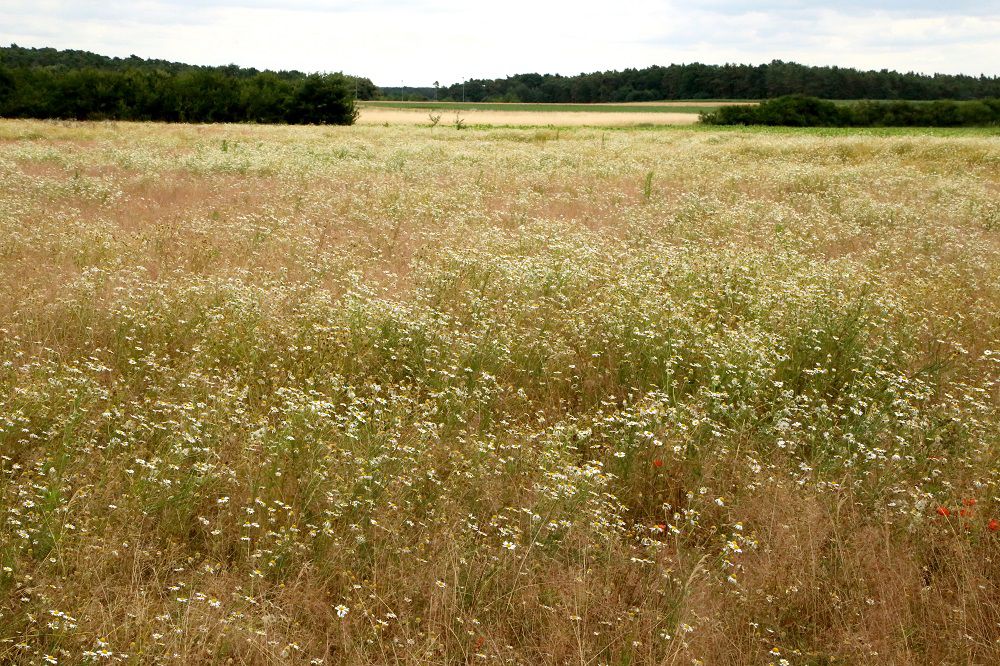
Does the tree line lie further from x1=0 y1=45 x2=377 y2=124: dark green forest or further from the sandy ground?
x1=0 y1=45 x2=377 y2=124: dark green forest

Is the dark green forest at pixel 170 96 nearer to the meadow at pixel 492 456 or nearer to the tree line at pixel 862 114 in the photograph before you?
the tree line at pixel 862 114

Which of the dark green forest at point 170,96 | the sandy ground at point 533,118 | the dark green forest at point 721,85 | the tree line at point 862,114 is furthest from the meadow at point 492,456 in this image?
the dark green forest at point 721,85

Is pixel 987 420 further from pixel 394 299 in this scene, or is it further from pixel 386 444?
pixel 394 299

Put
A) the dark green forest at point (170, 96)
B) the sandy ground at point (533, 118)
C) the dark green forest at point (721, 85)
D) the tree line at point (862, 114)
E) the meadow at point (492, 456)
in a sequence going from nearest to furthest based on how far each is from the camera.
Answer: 1. the meadow at point (492, 456)
2. the dark green forest at point (170, 96)
3. the tree line at point (862, 114)
4. the sandy ground at point (533, 118)
5. the dark green forest at point (721, 85)

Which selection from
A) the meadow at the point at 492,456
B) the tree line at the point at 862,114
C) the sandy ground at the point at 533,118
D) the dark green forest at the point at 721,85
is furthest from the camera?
the dark green forest at the point at 721,85

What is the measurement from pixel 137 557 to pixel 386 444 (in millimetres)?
1430

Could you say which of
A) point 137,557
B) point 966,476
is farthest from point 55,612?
point 966,476

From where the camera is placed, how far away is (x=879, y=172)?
20.1 m

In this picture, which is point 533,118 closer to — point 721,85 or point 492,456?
point 721,85

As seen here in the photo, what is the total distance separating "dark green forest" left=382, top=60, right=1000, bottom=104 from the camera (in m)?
91.3

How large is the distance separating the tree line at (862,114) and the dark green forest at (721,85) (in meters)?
26.2

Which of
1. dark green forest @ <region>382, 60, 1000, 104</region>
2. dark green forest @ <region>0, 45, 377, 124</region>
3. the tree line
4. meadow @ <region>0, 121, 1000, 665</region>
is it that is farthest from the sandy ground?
meadow @ <region>0, 121, 1000, 665</region>

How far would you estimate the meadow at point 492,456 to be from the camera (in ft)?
10.4

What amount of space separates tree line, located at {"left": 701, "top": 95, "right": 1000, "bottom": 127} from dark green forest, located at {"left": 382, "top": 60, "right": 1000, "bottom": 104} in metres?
26.2
